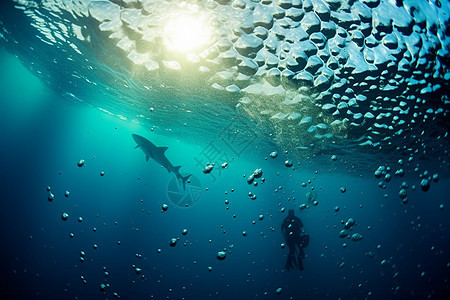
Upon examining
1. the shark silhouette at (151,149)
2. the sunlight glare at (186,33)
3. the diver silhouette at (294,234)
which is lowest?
the diver silhouette at (294,234)

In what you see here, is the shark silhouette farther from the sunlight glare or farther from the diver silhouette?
the diver silhouette

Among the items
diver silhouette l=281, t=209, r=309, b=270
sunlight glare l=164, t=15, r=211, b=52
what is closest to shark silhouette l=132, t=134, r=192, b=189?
sunlight glare l=164, t=15, r=211, b=52

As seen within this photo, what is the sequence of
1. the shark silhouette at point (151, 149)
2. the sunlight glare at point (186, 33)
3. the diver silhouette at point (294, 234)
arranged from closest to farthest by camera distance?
the sunlight glare at point (186, 33) < the shark silhouette at point (151, 149) < the diver silhouette at point (294, 234)

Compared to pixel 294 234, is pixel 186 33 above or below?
above

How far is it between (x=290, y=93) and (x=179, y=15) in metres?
4.93

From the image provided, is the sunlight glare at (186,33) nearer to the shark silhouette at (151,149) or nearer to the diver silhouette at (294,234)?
the shark silhouette at (151,149)

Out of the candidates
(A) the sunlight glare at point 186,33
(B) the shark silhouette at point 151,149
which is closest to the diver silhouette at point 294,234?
(B) the shark silhouette at point 151,149

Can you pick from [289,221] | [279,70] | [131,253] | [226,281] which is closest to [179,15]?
[279,70]

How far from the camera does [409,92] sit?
8.02 metres

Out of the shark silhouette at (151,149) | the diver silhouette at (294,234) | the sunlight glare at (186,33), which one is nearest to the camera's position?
the sunlight glare at (186,33)

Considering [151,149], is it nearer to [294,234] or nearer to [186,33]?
[186,33]

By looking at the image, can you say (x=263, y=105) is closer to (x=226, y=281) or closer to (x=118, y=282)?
(x=118, y=282)

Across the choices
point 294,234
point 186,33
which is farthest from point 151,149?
point 294,234

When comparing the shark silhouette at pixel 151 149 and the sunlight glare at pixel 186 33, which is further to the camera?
the shark silhouette at pixel 151 149
